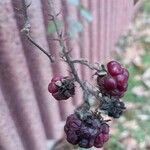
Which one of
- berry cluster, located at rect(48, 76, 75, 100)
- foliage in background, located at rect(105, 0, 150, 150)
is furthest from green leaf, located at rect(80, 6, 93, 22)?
berry cluster, located at rect(48, 76, 75, 100)

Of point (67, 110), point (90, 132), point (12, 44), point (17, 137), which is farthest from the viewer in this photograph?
point (67, 110)

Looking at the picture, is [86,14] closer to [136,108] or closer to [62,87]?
[136,108]

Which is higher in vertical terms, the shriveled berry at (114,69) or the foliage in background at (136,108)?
the shriveled berry at (114,69)

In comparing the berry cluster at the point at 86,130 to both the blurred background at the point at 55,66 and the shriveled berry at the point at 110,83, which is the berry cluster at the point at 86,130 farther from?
the blurred background at the point at 55,66

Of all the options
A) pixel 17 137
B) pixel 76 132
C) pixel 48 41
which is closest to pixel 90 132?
pixel 76 132

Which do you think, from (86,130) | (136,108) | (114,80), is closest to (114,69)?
(114,80)

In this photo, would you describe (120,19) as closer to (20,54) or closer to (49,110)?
(49,110)

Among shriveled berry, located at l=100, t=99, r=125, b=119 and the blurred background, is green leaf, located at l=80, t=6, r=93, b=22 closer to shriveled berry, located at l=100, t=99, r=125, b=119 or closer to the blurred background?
the blurred background

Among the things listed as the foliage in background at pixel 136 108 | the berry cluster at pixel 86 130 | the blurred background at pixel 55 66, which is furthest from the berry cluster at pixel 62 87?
the foliage in background at pixel 136 108
